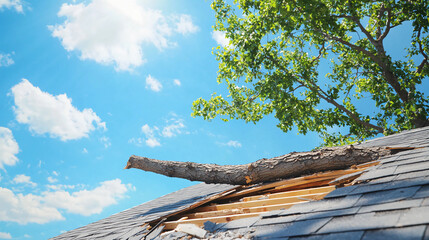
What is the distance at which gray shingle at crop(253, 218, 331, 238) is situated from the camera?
1820 millimetres

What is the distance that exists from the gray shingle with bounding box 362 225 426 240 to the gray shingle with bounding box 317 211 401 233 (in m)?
0.06

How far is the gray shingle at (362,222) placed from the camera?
162 cm

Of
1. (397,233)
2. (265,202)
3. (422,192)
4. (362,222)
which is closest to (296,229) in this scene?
(362,222)

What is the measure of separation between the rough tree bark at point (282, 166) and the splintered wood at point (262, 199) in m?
0.23

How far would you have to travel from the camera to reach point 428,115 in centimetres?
1210

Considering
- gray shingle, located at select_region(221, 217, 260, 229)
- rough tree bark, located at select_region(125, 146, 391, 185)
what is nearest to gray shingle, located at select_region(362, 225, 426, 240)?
gray shingle, located at select_region(221, 217, 260, 229)

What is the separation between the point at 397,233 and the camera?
4.81 ft

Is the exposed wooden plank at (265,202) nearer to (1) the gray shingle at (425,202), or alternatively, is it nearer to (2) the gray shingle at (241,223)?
(2) the gray shingle at (241,223)

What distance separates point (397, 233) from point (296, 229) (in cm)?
60

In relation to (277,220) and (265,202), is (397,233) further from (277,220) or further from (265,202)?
(265,202)

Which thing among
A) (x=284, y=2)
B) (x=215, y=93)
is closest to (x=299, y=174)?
(x=284, y=2)

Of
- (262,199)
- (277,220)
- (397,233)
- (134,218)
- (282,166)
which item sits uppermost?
(282,166)

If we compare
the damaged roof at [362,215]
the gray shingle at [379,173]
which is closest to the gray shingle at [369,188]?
the damaged roof at [362,215]

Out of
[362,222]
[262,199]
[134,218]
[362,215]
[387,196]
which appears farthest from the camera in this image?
[134,218]
